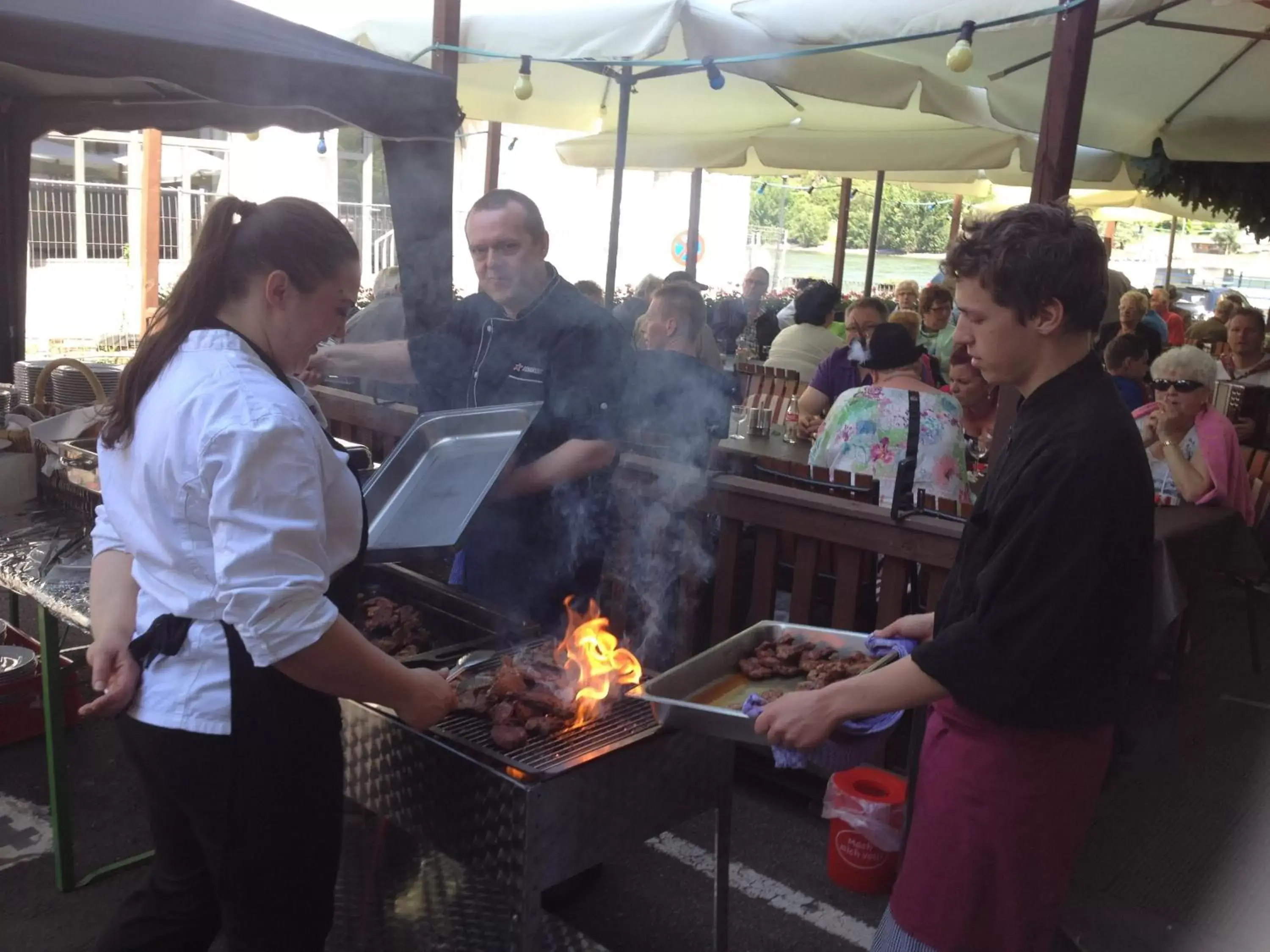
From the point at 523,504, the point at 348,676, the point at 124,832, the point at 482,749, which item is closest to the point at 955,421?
the point at 523,504

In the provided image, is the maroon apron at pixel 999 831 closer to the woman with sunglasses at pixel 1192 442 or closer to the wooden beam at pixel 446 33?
the woman with sunglasses at pixel 1192 442

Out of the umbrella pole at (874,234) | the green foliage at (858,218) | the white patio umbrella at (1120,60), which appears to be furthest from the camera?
the green foliage at (858,218)

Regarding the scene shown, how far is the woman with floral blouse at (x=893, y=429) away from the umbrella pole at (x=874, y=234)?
812cm

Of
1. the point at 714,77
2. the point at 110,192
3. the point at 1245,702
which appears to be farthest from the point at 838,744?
the point at 110,192

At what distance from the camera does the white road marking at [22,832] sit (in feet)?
11.1

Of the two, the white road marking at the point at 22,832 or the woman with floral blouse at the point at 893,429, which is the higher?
the woman with floral blouse at the point at 893,429

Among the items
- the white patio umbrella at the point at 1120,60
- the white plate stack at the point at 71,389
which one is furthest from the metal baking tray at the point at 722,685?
the white plate stack at the point at 71,389

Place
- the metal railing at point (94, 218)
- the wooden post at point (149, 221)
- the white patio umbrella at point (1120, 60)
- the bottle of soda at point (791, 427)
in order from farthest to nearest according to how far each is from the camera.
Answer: the metal railing at point (94, 218) → the wooden post at point (149, 221) → the bottle of soda at point (791, 427) → the white patio umbrella at point (1120, 60)

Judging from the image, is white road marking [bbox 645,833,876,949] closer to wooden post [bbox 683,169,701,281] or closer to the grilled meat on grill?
the grilled meat on grill

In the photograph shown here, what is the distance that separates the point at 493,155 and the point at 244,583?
8.24 metres

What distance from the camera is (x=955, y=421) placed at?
177 inches

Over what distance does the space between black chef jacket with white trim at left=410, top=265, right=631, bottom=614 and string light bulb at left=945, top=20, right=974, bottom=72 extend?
2.15 meters

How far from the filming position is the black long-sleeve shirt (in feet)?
5.72

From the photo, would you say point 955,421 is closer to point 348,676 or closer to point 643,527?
point 643,527
